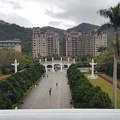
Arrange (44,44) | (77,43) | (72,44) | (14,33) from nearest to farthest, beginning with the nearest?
1. (44,44)
2. (72,44)
3. (77,43)
4. (14,33)

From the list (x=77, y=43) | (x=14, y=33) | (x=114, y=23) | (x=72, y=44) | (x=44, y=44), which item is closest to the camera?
(x=114, y=23)

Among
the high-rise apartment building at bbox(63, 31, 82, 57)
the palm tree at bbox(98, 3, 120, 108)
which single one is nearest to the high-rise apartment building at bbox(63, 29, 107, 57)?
the high-rise apartment building at bbox(63, 31, 82, 57)

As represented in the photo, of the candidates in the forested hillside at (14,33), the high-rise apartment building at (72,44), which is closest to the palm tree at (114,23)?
the high-rise apartment building at (72,44)

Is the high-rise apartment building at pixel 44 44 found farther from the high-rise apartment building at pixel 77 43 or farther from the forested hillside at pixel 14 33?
the forested hillside at pixel 14 33

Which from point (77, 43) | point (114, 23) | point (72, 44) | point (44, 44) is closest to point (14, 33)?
point (44, 44)

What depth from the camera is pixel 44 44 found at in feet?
350

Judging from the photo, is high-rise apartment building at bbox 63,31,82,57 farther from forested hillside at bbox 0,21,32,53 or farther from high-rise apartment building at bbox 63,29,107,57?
forested hillside at bbox 0,21,32,53

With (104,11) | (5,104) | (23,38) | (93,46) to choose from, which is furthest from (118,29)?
(23,38)

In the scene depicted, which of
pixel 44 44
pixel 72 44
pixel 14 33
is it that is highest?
pixel 14 33

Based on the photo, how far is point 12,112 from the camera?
11.2 ft

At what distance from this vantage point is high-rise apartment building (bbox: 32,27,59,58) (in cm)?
10475

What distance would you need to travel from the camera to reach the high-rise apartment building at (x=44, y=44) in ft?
344

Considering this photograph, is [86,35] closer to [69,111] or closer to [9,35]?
[9,35]

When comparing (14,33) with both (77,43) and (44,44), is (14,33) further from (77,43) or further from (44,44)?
(77,43)
